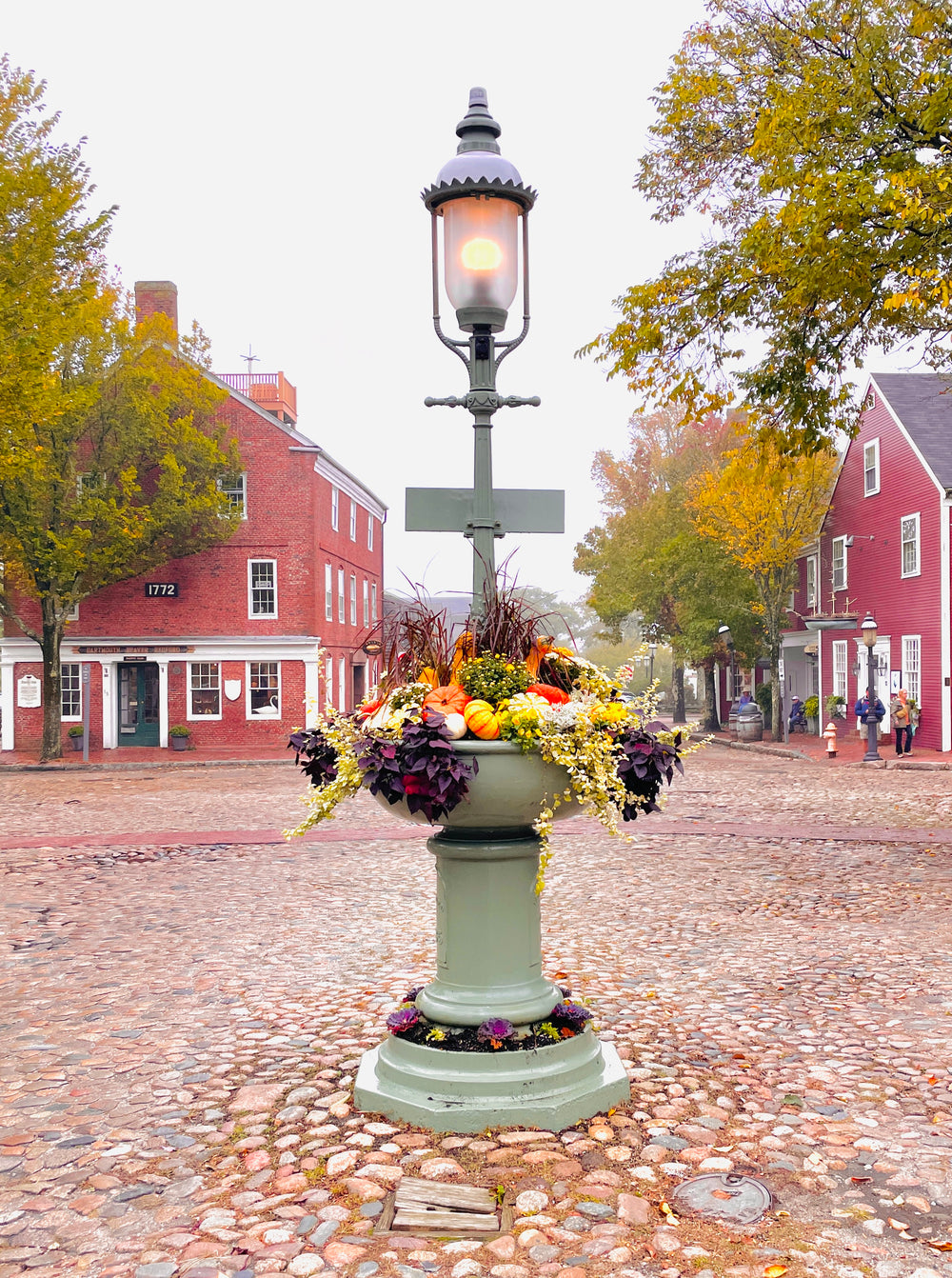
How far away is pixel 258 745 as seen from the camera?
31219 millimetres

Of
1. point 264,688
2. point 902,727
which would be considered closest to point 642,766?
point 902,727

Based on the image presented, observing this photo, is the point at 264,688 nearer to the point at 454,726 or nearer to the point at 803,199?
the point at 803,199

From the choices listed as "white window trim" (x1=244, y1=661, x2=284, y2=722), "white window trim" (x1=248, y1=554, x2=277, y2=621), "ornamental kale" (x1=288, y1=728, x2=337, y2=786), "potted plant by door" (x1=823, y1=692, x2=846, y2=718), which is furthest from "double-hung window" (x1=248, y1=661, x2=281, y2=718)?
"ornamental kale" (x1=288, y1=728, x2=337, y2=786)

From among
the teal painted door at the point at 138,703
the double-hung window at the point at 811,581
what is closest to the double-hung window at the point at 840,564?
the double-hung window at the point at 811,581

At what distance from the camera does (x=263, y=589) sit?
3209 centimetres

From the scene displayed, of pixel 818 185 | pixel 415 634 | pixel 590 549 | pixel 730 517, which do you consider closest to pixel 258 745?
pixel 730 517

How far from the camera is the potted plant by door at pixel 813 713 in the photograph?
34.3m

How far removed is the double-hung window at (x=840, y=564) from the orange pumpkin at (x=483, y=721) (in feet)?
99.1

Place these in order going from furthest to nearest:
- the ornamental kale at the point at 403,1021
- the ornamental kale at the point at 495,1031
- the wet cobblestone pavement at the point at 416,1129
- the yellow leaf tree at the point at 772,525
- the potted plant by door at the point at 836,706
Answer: the potted plant by door at the point at 836,706 < the yellow leaf tree at the point at 772,525 < the ornamental kale at the point at 403,1021 < the ornamental kale at the point at 495,1031 < the wet cobblestone pavement at the point at 416,1129

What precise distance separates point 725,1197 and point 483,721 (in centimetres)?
173

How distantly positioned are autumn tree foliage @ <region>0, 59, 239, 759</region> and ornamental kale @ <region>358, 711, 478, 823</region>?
18.9 m

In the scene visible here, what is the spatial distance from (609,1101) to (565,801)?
3.91 feet

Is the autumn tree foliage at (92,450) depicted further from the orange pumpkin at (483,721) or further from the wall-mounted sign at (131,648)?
the orange pumpkin at (483,721)

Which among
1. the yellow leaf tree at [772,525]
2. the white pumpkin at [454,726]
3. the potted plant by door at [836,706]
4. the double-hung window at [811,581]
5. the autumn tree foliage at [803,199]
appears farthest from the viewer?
the double-hung window at [811,581]
